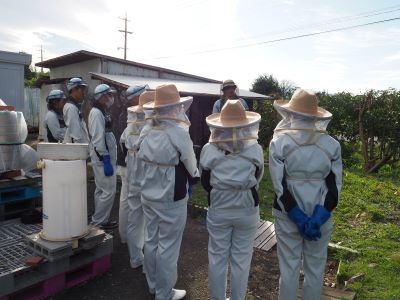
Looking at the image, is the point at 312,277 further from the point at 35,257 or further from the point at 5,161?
the point at 5,161

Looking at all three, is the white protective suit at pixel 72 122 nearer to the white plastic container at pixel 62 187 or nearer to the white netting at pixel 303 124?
the white plastic container at pixel 62 187

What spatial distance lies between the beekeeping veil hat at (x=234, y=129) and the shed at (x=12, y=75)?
8.91 metres

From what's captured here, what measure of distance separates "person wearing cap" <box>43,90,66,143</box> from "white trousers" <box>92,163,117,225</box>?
1328mm

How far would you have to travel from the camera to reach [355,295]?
362 centimetres

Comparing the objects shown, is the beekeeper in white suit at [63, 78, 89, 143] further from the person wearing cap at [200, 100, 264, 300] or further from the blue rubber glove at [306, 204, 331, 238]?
the blue rubber glove at [306, 204, 331, 238]

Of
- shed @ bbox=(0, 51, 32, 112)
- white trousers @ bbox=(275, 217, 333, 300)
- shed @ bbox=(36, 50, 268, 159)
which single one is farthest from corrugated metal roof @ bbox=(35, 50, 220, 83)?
white trousers @ bbox=(275, 217, 333, 300)

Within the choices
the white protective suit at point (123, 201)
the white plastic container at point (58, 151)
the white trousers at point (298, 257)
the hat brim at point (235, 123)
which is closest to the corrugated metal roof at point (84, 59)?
the white protective suit at point (123, 201)

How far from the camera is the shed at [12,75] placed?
9696mm

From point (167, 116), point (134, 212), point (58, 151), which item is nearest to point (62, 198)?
point (58, 151)

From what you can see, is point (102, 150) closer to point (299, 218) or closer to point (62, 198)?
point (62, 198)

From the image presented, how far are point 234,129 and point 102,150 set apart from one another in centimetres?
258

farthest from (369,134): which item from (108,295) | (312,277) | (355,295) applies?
(108,295)

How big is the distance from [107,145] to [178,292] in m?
2.48

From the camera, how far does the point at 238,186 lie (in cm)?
306
